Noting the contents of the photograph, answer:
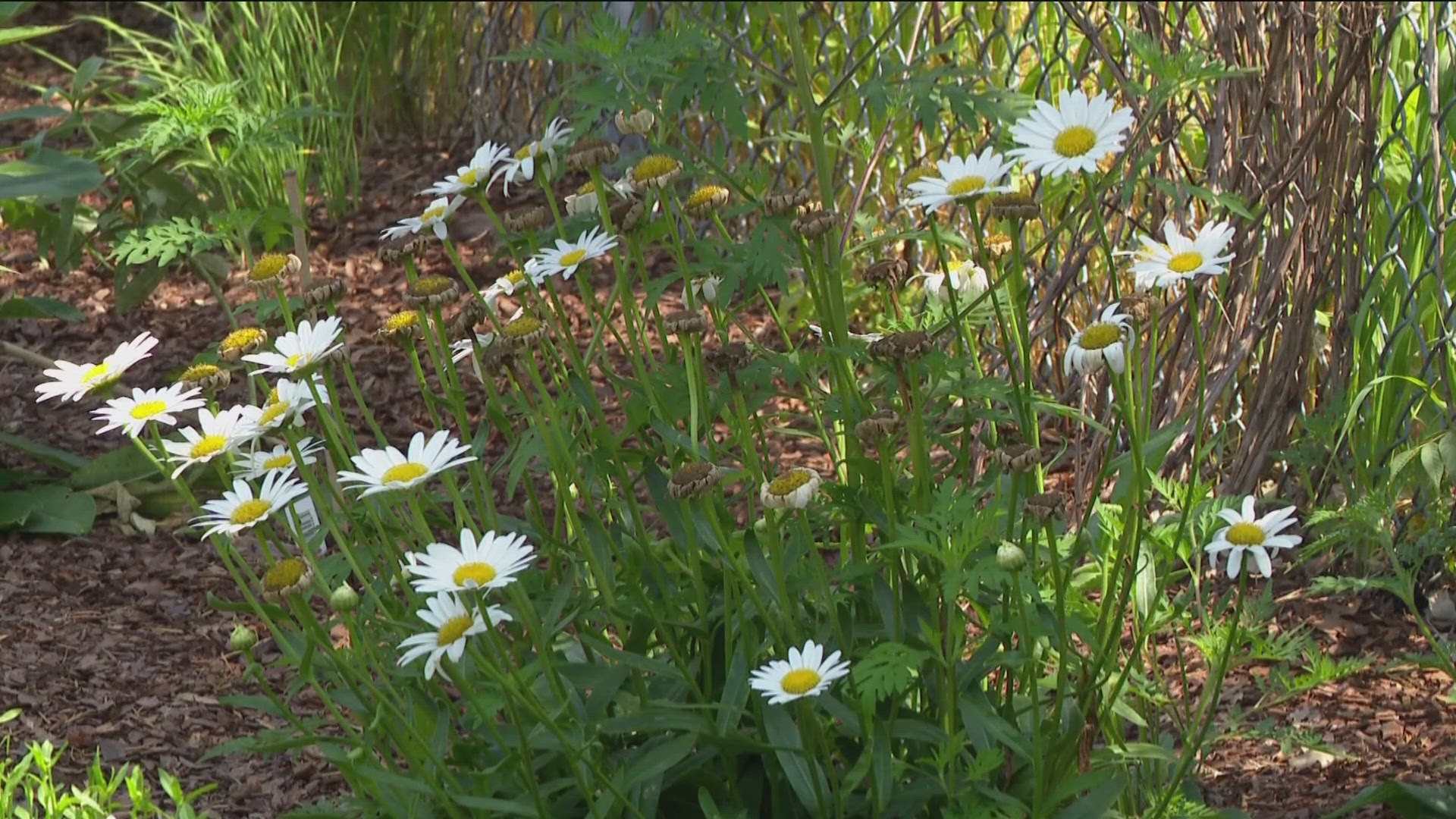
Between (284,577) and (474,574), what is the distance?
0.67 ft

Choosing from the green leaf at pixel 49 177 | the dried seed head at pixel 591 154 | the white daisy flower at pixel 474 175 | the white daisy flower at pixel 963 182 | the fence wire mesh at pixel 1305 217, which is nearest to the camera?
the white daisy flower at pixel 963 182

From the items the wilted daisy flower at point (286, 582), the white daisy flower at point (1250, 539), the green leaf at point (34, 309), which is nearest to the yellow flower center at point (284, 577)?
the wilted daisy flower at point (286, 582)

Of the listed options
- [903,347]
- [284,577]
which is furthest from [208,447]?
[903,347]

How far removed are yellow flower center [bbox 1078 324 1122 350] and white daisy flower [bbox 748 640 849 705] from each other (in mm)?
379

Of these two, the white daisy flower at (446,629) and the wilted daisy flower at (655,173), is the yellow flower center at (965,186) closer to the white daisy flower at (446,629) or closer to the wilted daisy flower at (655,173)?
the wilted daisy flower at (655,173)

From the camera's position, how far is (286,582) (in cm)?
139

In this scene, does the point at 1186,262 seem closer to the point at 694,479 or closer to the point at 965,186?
the point at 965,186

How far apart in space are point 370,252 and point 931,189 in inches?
111

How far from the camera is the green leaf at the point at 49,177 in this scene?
9.47ft

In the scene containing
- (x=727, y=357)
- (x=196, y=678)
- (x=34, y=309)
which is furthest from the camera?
(x=34, y=309)

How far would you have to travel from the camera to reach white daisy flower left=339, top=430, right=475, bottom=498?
139 cm

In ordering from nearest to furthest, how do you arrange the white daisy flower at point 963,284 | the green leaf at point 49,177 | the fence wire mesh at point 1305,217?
the white daisy flower at point 963,284
the fence wire mesh at point 1305,217
the green leaf at point 49,177

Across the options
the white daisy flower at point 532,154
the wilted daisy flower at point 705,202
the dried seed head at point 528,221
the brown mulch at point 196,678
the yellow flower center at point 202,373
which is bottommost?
the brown mulch at point 196,678

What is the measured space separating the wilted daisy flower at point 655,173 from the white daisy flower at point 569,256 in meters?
0.07
